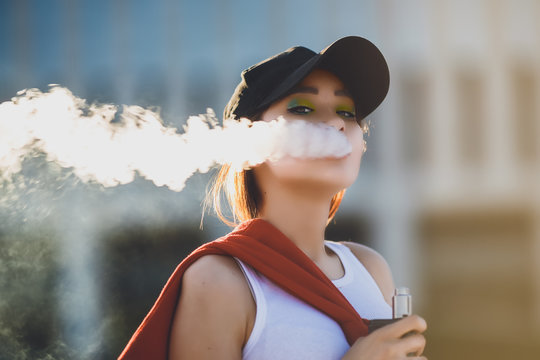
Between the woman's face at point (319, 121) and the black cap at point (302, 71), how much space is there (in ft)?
0.10

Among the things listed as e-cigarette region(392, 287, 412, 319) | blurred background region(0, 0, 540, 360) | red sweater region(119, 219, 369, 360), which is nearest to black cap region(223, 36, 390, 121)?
red sweater region(119, 219, 369, 360)

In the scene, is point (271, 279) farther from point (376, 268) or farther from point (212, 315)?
point (376, 268)

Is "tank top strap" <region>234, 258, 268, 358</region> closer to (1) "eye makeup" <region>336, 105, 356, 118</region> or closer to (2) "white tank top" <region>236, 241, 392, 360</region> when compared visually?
(2) "white tank top" <region>236, 241, 392, 360</region>

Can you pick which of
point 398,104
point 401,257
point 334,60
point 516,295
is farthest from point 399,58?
point 334,60

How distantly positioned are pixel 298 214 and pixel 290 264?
0.21m

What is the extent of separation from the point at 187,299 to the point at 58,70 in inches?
656

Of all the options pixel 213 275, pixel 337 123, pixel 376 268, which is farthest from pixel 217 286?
pixel 376 268

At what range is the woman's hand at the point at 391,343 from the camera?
1452 millimetres

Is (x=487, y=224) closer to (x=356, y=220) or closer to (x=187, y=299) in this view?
(x=356, y=220)

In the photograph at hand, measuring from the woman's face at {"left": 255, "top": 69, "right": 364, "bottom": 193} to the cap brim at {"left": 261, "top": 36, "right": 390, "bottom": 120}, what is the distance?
3cm

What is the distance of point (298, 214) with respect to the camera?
5.84ft

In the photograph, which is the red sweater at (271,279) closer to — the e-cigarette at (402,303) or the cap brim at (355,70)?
the e-cigarette at (402,303)

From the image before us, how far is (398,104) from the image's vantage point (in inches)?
648

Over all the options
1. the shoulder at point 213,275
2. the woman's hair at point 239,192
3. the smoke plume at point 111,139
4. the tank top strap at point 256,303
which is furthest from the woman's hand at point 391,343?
the smoke plume at point 111,139
